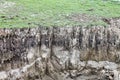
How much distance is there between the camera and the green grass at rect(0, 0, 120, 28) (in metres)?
11.4

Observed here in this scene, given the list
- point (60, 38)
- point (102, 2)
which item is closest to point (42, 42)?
point (60, 38)

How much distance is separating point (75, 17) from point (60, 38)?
1.32 metres

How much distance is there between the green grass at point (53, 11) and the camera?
11422 mm

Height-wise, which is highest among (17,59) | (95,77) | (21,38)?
(21,38)

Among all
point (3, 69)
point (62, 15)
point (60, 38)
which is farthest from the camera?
point (62, 15)

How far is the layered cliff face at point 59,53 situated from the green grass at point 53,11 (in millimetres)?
347

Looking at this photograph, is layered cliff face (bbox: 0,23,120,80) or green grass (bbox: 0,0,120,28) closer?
layered cliff face (bbox: 0,23,120,80)

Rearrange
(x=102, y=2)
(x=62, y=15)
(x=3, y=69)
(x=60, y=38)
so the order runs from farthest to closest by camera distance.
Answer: (x=102, y=2) < (x=62, y=15) < (x=60, y=38) < (x=3, y=69)

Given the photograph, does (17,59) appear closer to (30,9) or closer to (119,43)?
(30,9)

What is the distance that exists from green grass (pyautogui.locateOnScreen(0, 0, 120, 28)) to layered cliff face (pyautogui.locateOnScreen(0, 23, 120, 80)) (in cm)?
35

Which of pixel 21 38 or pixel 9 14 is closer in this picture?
pixel 21 38

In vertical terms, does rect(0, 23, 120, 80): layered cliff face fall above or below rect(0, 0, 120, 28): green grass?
below

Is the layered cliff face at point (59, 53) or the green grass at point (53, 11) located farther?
the green grass at point (53, 11)

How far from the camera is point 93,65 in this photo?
1172 centimetres
